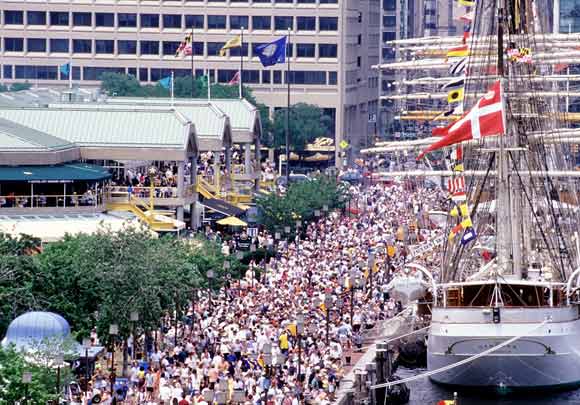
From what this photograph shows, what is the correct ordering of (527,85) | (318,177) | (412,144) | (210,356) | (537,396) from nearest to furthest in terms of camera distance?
(210,356) → (537,396) → (527,85) → (412,144) → (318,177)

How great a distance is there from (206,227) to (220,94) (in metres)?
65.4

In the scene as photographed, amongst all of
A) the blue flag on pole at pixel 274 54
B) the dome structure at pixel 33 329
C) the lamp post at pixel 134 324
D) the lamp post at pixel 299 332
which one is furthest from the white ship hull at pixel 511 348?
the blue flag on pole at pixel 274 54

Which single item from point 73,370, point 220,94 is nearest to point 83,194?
point 73,370

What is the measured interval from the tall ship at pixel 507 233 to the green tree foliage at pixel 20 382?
27827 millimetres

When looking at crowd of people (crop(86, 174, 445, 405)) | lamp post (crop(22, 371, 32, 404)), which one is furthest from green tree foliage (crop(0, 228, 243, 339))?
lamp post (crop(22, 371, 32, 404))

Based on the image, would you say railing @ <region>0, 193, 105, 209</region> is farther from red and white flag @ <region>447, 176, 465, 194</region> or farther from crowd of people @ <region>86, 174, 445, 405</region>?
red and white flag @ <region>447, 176, 465, 194</region>

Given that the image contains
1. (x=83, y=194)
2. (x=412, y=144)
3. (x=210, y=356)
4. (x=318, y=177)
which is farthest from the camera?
(x=318, y=177)

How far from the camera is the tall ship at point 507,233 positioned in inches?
3386

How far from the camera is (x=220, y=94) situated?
187125 mm

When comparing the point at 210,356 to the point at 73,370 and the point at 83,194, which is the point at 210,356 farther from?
the point at 83,194

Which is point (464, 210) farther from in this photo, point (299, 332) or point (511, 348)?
point (299, 332)

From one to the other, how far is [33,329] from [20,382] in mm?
8389

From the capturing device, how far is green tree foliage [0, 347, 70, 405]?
5741cm

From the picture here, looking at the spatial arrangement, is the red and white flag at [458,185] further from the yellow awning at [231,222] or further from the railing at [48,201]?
the yellow awning at [231,222]
